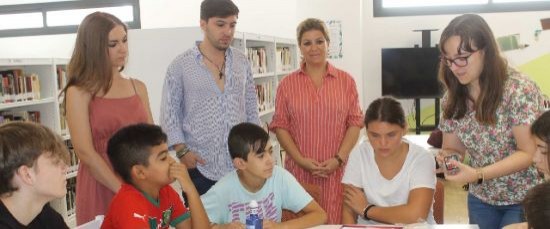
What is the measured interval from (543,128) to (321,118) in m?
1.42

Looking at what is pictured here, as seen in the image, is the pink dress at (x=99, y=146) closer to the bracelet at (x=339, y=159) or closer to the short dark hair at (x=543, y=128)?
the bracelet at (x=339, y=159)

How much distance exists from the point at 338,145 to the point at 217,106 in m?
0.83

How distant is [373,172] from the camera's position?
2.44 metres

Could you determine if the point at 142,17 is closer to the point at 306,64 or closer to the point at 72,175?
the point at 72,175

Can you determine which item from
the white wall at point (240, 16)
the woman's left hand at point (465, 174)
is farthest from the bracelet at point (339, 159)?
the white wall at point (240, 16)

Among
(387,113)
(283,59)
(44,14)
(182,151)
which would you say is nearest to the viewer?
(387,113)

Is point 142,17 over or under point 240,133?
over

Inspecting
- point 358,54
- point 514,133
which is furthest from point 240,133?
point 358,54

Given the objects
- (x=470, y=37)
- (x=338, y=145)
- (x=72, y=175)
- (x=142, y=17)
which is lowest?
(x=72, y=175)

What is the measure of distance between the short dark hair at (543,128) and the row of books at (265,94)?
149 inches

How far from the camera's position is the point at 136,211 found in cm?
196

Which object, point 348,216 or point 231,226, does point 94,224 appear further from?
point 348,216

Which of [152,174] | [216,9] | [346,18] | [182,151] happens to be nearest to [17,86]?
[182,151]

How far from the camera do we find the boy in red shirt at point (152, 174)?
2.08 m
